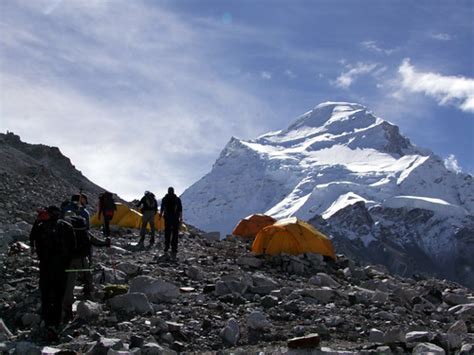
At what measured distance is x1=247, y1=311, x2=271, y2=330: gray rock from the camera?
11.7 meters

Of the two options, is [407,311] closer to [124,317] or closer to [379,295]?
[379,295]

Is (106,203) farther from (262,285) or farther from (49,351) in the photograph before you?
(49,351)

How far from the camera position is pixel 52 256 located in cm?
1116

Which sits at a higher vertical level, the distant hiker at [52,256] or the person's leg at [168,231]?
the person's leg at [168,231]

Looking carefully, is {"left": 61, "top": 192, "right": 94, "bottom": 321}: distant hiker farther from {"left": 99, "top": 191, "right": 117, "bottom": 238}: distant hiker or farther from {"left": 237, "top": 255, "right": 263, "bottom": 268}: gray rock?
{"left": 99, "top": 191, "right": 117, "bottom": 238}: distant hiker

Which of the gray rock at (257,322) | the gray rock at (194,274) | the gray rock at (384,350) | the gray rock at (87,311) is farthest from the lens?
the gray rock at (194,274)

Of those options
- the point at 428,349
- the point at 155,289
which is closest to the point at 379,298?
the point at 428,349

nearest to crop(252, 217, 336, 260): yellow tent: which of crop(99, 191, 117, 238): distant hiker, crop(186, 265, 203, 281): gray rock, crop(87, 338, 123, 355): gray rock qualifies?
crop(99, 191, 117, 238): distant hiker

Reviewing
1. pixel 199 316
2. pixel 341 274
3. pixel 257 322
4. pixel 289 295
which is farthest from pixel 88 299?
pixel 341 274

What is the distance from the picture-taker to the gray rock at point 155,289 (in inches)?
519

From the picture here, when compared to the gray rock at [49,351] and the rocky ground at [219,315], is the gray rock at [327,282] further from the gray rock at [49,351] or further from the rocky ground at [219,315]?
the gray rock at [49,351]

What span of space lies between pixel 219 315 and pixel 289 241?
10.4 meters

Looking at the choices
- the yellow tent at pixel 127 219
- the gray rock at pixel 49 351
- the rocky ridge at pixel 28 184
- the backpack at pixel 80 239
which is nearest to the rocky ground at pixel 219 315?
the gray rock at pixel 49 351

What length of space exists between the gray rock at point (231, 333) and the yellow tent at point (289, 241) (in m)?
11.1
